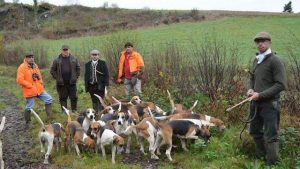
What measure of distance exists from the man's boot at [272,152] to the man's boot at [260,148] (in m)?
0.32

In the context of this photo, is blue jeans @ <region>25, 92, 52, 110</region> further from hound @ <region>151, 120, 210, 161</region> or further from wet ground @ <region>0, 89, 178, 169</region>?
hound @ <region>151, 120, 210, 161</region>

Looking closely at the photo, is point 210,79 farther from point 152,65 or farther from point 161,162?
point 161,162

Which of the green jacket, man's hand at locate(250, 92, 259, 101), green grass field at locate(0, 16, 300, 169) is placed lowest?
green grass field at locate(0, 16, 300, 169)

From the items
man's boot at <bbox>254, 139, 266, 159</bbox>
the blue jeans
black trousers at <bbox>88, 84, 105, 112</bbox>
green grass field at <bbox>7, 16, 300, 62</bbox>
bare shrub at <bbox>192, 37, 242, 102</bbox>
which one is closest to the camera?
man's boot at <bbox>254, 139, 266, 159</bbox>

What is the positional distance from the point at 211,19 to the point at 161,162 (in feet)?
109

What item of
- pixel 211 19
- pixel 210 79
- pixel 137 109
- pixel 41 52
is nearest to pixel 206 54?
pixel 210 79

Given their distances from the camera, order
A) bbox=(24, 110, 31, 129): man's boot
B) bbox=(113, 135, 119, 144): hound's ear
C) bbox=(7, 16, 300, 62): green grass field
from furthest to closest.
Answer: bbox=(7, 16, 300, 62): green grass field, bbox=(24, 110, 31, 129): man's boot, bbox=(113, 135, 119, 144): hound's ear

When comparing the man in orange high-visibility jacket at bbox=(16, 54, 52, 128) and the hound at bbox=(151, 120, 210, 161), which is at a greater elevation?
the man in orange high-visibility jacket at bbox=(16, 54, 52, 128)

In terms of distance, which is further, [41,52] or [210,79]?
[41,52]

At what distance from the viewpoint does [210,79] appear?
12453mm

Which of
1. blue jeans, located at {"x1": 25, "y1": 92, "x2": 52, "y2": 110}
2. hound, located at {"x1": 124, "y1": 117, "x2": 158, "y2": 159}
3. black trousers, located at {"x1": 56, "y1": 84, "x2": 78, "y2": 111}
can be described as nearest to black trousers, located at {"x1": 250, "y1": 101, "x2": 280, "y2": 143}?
hound, located at {"x1": 124, "y1": 117, "x2": 158, "y2": 159}

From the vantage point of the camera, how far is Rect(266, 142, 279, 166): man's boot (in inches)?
289

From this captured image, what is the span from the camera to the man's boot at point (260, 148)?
7.76m

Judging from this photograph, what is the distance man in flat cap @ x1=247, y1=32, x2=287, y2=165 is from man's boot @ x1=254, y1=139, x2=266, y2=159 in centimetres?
21
